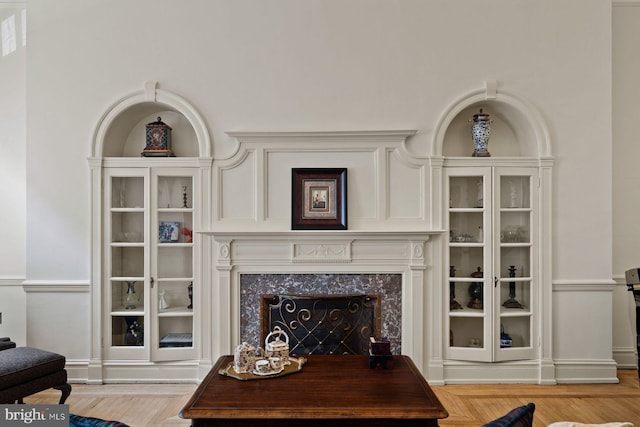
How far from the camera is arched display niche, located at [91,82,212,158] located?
12.7 ft

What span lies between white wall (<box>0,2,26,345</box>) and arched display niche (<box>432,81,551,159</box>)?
158 inches

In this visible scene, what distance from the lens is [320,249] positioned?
3.84m

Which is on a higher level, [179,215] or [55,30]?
[55,30]

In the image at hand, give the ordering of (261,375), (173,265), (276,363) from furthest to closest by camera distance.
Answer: (173,265) < (276,363) < (261,375)

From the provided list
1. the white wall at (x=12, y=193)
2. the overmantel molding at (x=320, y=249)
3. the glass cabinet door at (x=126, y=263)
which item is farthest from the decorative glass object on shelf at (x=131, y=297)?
the white wall at (x=12, y=193)

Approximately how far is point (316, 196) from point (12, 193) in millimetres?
3038

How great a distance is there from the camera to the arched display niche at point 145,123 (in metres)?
3.88

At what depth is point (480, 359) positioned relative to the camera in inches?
151

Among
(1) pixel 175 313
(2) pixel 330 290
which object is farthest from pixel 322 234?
(1) pixel 175 313

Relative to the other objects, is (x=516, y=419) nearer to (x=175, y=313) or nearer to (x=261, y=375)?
(x=261, y=375)

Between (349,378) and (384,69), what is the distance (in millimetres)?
2637

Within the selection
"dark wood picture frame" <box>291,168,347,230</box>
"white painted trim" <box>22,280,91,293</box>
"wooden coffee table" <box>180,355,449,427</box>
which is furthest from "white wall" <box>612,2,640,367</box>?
"white painted trim" <box>22,280,91,293</box>

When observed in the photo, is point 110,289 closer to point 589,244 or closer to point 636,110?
point 589,244

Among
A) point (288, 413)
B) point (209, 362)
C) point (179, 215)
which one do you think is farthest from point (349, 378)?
point (179, 215)
